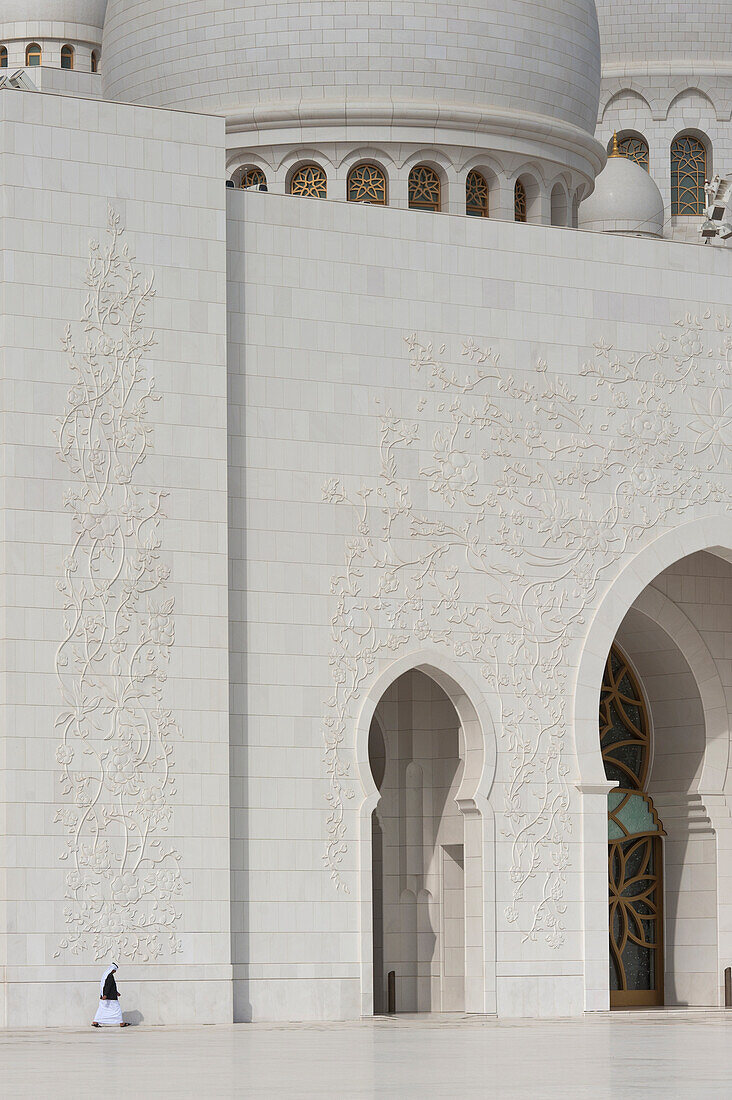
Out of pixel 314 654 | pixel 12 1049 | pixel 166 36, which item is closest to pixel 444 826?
pixel 314 654

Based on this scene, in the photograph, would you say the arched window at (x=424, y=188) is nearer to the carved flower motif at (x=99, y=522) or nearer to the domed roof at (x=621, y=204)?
the domed roof at (x=621, y=204)

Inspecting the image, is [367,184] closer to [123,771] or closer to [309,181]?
[309,181]

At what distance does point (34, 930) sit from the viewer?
48.5ft

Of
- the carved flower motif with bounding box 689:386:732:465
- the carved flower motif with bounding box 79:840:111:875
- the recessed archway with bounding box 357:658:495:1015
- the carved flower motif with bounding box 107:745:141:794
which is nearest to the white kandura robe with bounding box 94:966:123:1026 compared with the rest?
the carved flower motif with bounding box 79:840:111:875

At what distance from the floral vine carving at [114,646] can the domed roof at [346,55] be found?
4.69 meters

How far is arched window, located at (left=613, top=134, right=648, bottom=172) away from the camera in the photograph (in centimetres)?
2675

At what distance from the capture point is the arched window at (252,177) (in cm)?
2039

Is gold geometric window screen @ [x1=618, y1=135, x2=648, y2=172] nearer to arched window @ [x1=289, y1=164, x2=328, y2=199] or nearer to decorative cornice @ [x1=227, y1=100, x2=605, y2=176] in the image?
decorative cornice @ [x1=227, y1=100, x2=605, y2=176]

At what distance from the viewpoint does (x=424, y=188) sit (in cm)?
2025

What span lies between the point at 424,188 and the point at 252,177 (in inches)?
68.2

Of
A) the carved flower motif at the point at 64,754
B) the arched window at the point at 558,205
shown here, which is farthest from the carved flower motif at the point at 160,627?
the arched window at the point at 558,205

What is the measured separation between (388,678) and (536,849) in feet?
6.37

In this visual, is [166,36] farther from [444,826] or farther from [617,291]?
[444,826]

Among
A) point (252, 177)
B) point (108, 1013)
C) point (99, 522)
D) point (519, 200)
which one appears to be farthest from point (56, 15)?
point (108, 1013)
